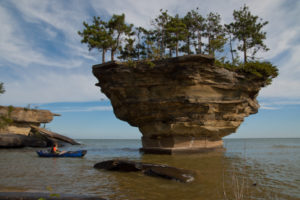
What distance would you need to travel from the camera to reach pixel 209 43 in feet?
82.4

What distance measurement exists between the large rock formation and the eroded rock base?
22.7m

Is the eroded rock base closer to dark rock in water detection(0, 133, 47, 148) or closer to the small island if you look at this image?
the small island

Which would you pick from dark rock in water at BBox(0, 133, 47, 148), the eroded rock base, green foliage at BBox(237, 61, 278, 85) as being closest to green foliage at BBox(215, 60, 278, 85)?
green foliage at BBox(237, 61, 278, 85)

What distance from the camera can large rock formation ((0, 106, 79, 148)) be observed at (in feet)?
114

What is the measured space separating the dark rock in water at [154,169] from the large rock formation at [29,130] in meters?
28.4

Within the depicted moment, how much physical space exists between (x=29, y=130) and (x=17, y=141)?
657cm

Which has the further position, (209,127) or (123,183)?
(209,127)

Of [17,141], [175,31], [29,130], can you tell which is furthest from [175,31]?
[29,130]

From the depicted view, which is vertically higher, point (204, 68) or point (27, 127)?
point (204, 68)

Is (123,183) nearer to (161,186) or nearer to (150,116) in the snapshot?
(161,186)

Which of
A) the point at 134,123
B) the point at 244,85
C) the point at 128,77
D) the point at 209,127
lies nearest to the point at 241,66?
the point at 244,85

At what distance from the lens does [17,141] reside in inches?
1337

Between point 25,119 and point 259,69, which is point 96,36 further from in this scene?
point 25,119

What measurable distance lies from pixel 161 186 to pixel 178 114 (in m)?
13.8
